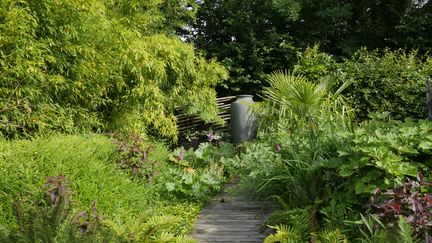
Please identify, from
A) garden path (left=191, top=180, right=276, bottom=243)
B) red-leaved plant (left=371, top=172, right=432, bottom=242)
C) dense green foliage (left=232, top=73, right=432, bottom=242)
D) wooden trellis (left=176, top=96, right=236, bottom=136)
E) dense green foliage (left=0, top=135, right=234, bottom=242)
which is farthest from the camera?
wooden trellis (left=176, top=96, right=236, bottom=136)

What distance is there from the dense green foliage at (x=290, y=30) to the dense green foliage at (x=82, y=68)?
3586 millimetres

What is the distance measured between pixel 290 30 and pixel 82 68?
690cm

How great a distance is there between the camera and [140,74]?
4539 mm

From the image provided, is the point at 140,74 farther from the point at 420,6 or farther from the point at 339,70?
the point at 420,6

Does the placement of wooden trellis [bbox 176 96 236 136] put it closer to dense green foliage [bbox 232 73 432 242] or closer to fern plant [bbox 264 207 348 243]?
dense green foliage [bbox 232 73 432 242]

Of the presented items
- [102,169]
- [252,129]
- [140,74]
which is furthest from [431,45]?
[102,169]

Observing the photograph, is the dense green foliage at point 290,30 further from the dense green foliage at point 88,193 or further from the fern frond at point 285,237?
the fern frond at point 285,237

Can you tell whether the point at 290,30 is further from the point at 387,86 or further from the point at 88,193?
the point at 88,193

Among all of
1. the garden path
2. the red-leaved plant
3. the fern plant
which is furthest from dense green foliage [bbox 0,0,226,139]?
the red-leaved plant

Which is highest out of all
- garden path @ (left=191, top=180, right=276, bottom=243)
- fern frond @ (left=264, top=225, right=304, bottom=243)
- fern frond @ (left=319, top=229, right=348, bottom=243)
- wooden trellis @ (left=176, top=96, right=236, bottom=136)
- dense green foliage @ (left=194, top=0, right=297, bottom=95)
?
dense green foliage @ (left=194, top=0, right=297, bottom=95)

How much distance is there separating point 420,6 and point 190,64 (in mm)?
7240

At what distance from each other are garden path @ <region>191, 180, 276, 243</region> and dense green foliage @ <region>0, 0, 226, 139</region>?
1725mm

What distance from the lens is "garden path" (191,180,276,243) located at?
9.22 feet

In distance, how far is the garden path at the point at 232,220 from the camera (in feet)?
9.22
